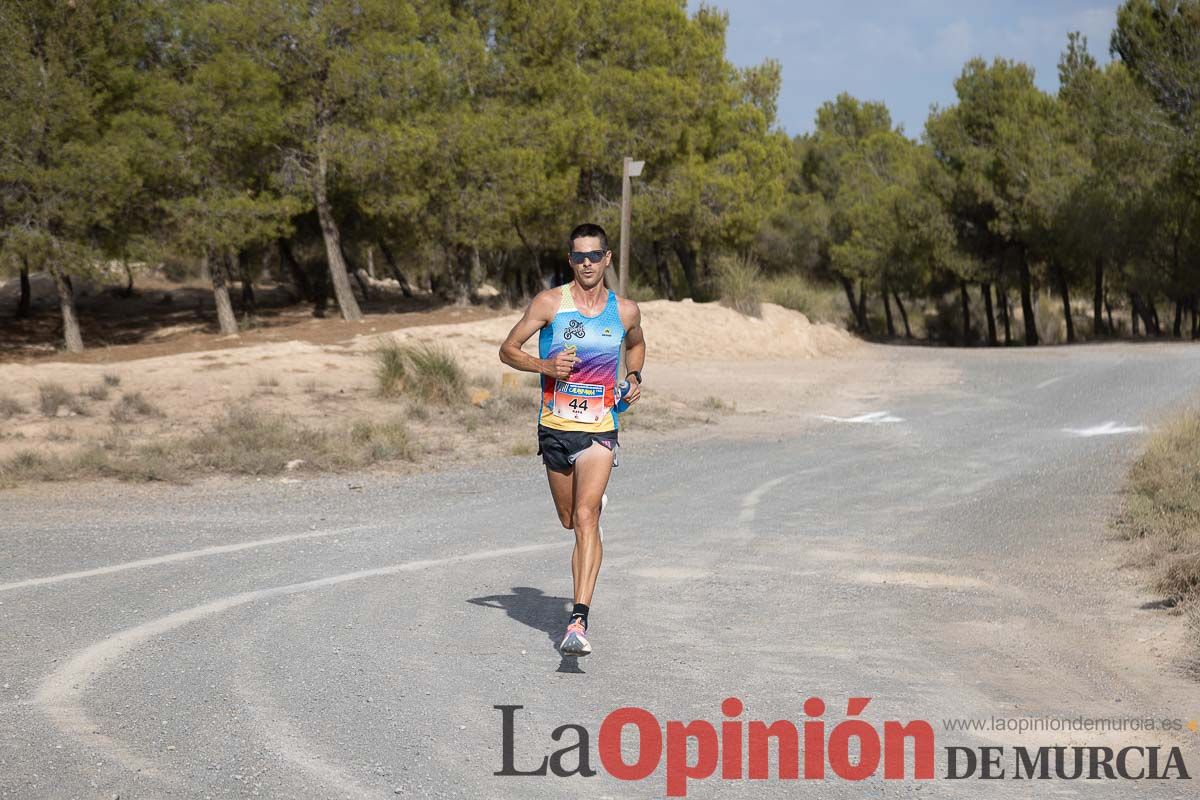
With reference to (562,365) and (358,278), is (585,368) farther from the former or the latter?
(358,278)

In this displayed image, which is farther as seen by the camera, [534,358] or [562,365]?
[534,358]

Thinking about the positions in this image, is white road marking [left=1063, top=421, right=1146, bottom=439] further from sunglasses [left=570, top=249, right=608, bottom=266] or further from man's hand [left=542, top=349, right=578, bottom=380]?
man's hand [left=542, top=349, right=578, bottom=380]

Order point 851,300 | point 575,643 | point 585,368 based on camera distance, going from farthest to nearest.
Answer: point 851,300 → point 585,368 → point 575,643

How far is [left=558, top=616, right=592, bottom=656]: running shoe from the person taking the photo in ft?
19.9

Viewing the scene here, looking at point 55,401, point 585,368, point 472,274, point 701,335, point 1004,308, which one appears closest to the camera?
point 585,368

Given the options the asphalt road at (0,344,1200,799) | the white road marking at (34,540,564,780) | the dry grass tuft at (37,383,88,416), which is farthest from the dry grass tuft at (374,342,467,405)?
the white road marking at (34,540,564,780)

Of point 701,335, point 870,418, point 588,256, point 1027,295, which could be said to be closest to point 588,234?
point 588,256

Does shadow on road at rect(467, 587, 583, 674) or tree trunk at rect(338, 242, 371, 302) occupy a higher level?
tree trunk at rect(338, 242, 371, 302)

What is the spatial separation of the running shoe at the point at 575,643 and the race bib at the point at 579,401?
100 cm

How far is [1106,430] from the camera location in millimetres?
17344

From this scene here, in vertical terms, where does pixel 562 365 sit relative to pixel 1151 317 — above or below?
below

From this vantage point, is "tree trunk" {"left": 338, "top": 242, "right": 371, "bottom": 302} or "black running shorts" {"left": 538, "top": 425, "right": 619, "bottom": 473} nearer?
"black running shorts" {"left": 538, "top": 425, "right": 619, "bottom": 473}

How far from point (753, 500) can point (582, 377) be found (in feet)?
20.0
